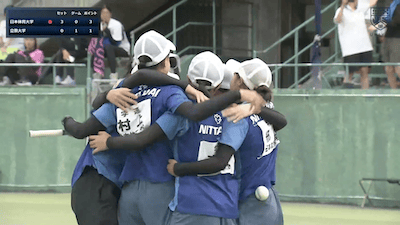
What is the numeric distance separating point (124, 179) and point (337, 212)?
7595 mm

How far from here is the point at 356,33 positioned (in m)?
13.0

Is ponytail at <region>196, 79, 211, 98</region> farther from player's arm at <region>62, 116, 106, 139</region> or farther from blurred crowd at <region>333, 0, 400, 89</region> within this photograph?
blurred crowd at <region>333, 0, 400, 89</region>

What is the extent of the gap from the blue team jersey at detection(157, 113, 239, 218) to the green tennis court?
600cm

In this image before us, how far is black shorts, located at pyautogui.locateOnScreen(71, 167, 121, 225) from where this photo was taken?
5352 mm

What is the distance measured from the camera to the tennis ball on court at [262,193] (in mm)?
5246

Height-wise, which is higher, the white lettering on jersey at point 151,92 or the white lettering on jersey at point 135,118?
the white lettering on jersey at point 151,92

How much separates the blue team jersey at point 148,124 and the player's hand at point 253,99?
38 cm

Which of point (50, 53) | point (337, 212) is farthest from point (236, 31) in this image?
point (337, 212)

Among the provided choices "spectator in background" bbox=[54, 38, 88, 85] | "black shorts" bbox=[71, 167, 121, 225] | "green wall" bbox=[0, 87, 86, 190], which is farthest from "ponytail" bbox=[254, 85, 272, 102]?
"spectator in background" bbox=[54, 38, 88, 85]

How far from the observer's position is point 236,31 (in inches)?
696

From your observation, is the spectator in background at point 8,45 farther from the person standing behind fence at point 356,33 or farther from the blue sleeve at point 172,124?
the blue sleeve at point 172,124

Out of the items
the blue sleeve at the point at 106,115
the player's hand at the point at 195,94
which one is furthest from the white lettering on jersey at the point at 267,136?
the blue sleeve at the point at 106,115

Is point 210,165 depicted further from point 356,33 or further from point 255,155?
point 356,33

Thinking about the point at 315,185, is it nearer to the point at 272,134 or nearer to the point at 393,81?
the point at 393,81
